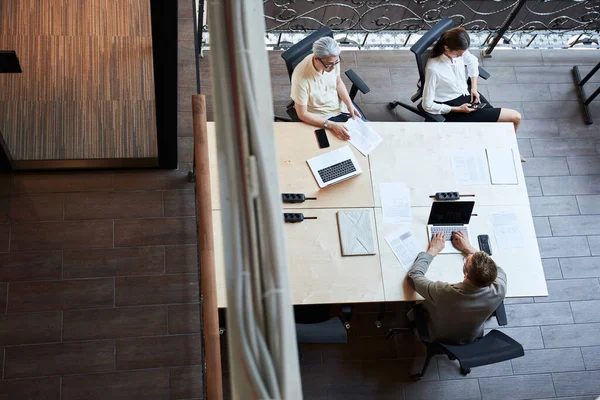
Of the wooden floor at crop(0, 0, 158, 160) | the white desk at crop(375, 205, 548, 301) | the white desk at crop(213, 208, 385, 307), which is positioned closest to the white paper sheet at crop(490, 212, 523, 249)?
the white desk at crop(375, 205, 548, 301)

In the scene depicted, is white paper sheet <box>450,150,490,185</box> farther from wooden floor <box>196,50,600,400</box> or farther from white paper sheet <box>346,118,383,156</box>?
wooden floor <box>196,50,600,400</box>

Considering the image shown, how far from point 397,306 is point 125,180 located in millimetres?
2170

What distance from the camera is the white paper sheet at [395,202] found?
3.90 metres

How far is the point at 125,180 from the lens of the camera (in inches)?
177

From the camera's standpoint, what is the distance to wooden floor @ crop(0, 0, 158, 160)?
3775 mm

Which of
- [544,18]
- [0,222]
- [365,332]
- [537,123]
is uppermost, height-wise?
[544,18]

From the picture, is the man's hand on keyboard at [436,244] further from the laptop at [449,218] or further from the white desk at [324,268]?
the white desk at [324,268]

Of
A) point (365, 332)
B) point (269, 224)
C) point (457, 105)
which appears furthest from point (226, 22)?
point (457, 105)

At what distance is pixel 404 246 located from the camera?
3.82 m

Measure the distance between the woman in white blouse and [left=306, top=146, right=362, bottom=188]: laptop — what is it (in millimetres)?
949

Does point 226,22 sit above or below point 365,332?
above

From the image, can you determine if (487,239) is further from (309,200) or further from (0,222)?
(0,222)

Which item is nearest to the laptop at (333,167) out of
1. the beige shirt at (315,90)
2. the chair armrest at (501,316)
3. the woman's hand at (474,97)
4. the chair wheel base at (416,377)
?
the beige shirt at (315,90)

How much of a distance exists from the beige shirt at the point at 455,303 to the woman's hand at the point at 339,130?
0.93 metres
